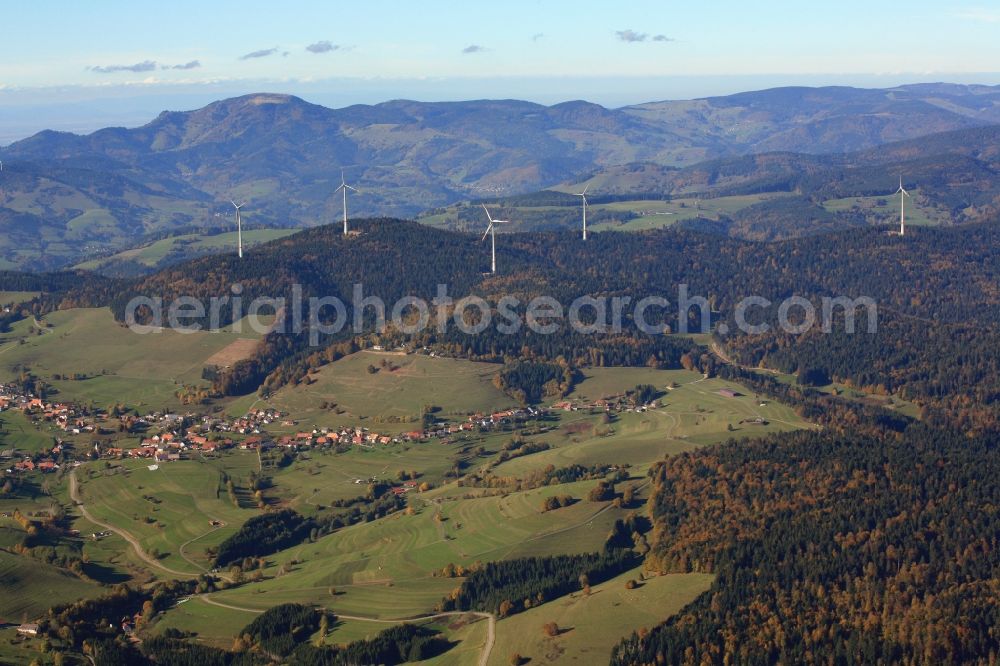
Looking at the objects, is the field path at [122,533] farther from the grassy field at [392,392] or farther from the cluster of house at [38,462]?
the grassy field at [392,392]

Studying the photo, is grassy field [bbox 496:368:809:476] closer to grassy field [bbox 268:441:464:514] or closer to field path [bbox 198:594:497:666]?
grassy field [bbox 268:441:464:514]

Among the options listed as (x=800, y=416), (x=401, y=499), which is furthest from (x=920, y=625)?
(x=800, y=416)

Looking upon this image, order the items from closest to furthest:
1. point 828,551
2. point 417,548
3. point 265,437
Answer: point 828,551 → point 417,548 → point 265,437

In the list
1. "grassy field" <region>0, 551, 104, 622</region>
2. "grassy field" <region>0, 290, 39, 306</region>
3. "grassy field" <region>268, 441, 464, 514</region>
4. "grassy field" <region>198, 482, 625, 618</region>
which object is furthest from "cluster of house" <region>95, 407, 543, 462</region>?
"grassy field" <region>0, 290, 39, 306</region>

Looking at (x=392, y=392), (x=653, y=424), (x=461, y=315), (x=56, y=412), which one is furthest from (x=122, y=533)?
(x=461, y=315)

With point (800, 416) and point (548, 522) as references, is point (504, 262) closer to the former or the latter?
point (800, 416)

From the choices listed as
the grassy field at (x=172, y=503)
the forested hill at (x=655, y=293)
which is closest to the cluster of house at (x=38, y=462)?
the grassy field at (x=172, y=503)

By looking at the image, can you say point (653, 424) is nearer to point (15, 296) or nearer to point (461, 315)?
point (461, 315)
